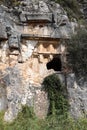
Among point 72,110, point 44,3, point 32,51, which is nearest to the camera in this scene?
point 72,110

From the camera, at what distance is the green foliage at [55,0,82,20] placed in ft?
49.4

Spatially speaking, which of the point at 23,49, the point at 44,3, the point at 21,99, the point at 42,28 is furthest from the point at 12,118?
the point at 44,3

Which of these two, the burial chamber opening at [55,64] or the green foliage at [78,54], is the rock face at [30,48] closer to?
the burial chamber opening at [55,64]

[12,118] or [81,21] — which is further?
[81,21]

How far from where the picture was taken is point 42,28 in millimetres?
13859

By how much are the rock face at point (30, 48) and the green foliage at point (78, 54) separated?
0.99 feet

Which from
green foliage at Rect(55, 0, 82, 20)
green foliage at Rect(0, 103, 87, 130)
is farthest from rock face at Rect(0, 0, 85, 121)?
green foliage at Rect(0, 103, 87, 130)

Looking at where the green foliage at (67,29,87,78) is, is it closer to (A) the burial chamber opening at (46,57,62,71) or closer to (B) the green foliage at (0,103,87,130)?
(A) the burial chamber opening at (46,57,62,71)

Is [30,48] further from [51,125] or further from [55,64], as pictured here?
[51,125]

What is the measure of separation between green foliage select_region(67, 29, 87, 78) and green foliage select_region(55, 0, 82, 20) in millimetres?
1716

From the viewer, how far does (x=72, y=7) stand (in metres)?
15.6

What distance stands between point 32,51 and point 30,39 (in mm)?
502

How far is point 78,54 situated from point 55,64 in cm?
160

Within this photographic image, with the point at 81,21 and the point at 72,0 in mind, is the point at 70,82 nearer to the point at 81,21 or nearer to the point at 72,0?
the point at 81,21
